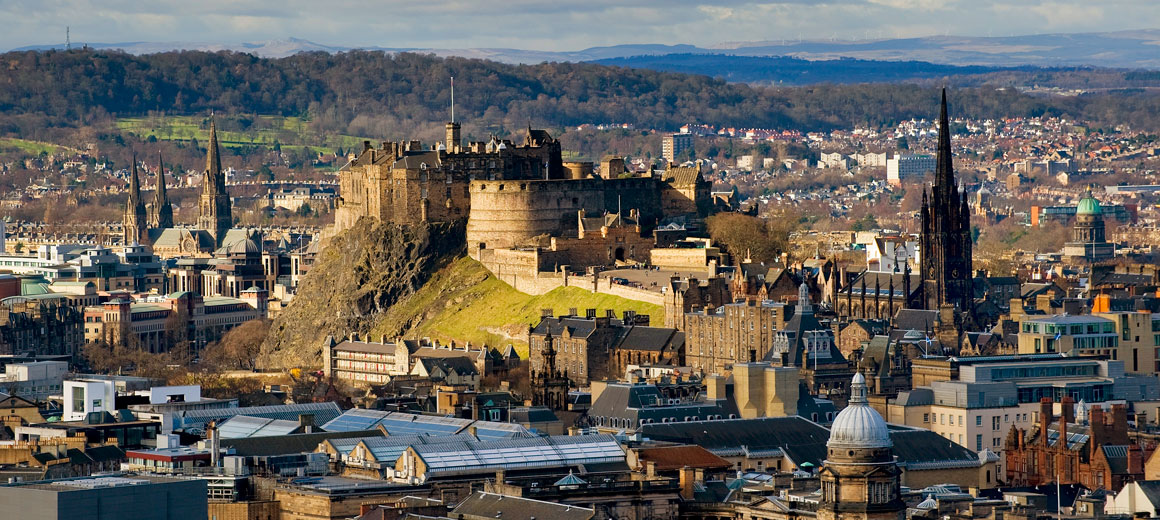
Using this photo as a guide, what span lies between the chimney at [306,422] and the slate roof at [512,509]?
20.9m

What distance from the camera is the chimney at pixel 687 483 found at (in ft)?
306

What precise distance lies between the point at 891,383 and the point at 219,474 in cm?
4146

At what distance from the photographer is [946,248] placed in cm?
16288

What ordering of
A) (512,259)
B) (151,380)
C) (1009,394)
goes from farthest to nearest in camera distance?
(512,259) → (151,380) → (1009,394)

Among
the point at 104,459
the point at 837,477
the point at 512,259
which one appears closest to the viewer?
the point at 837,477

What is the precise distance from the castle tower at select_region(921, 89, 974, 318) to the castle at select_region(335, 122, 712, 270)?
63.2ft

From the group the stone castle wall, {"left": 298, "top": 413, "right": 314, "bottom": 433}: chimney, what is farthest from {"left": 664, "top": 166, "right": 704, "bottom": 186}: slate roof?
{"left": 298, "top": 413, "right": 314, "bottom": 433}: chimney

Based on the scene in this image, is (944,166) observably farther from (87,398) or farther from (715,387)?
(87,398)

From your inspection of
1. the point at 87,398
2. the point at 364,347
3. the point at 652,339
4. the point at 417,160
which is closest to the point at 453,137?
the point at 417,160

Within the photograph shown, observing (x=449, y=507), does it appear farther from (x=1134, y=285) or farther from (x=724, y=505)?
(x=1134, y=285)

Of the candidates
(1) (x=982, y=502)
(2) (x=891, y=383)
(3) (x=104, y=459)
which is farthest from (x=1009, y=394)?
(3) (x=104, y=459)

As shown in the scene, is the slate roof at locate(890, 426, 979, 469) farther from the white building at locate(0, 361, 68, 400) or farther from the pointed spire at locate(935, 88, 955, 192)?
the pointed spire at locate(935, 88, 955, 192)

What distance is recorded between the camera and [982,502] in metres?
94.4

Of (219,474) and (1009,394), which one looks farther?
(1009,394)
